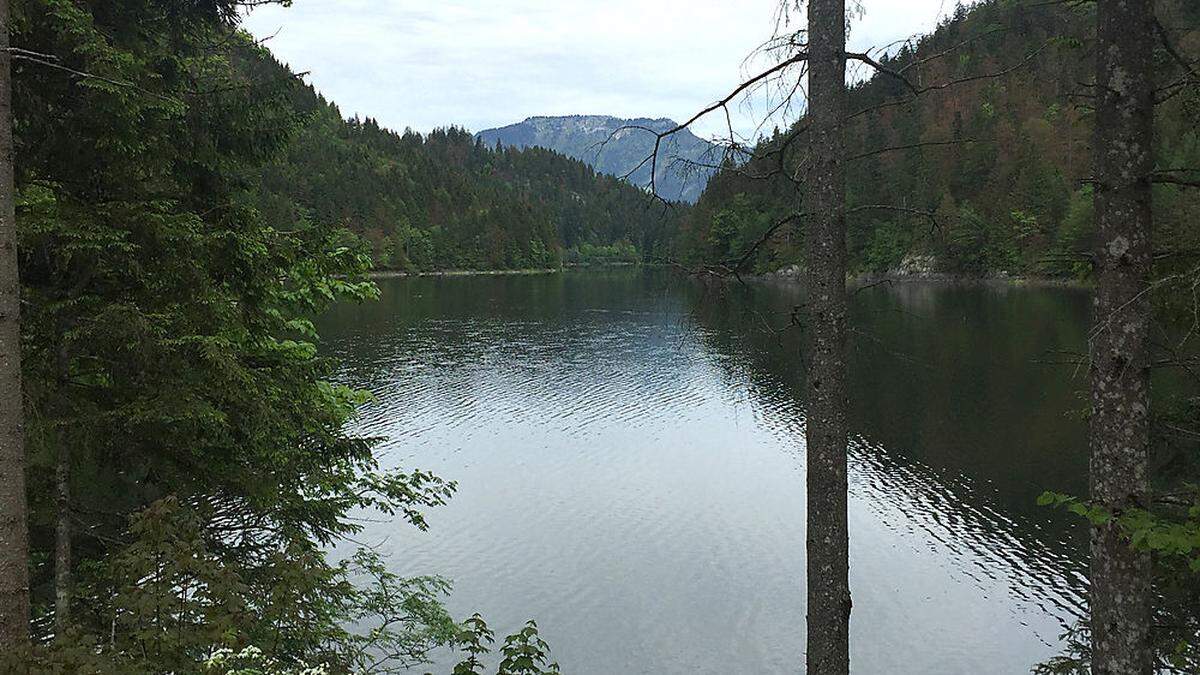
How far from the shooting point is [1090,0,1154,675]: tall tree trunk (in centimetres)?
484

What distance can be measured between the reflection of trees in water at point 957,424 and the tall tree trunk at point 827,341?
0.33m

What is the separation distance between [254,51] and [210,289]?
3854mm

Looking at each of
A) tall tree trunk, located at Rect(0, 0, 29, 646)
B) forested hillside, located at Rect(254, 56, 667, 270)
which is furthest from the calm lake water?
forested hillside, located at Rect(254, 56, 667, 270)

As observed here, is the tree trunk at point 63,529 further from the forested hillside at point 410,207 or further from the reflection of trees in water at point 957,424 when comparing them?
the forested hillside at point 410,207

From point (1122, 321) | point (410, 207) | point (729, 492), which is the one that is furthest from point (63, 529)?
point (410, 207)

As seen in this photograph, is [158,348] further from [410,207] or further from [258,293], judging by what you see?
[410,207]

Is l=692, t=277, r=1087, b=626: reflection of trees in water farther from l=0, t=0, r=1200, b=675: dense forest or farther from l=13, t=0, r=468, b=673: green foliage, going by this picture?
l=13, t=0, r=468, b=673: green foliage

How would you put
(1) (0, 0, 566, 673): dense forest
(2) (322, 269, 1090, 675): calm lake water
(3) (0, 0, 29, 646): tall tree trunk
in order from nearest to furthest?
(3) (0, 0, 29, 646): tall tree trunk
(1) (0, 0, 566, 673): dense forest
(2) (322, 269, 1090, 675): calm lake water

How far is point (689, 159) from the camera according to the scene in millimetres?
6180

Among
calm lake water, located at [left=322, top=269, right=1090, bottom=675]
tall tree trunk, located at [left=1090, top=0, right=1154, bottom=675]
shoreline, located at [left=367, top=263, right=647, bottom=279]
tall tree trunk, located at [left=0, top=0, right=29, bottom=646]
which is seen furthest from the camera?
shoreline, located at [left=367, top=263, right=647, bottom=279]

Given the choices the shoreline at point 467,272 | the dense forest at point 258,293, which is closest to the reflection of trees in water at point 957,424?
the dense forest at point 258,293

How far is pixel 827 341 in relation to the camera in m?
5.90

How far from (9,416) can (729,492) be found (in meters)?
20.4

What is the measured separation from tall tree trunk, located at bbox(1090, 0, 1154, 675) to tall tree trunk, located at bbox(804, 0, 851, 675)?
63.0 inches
